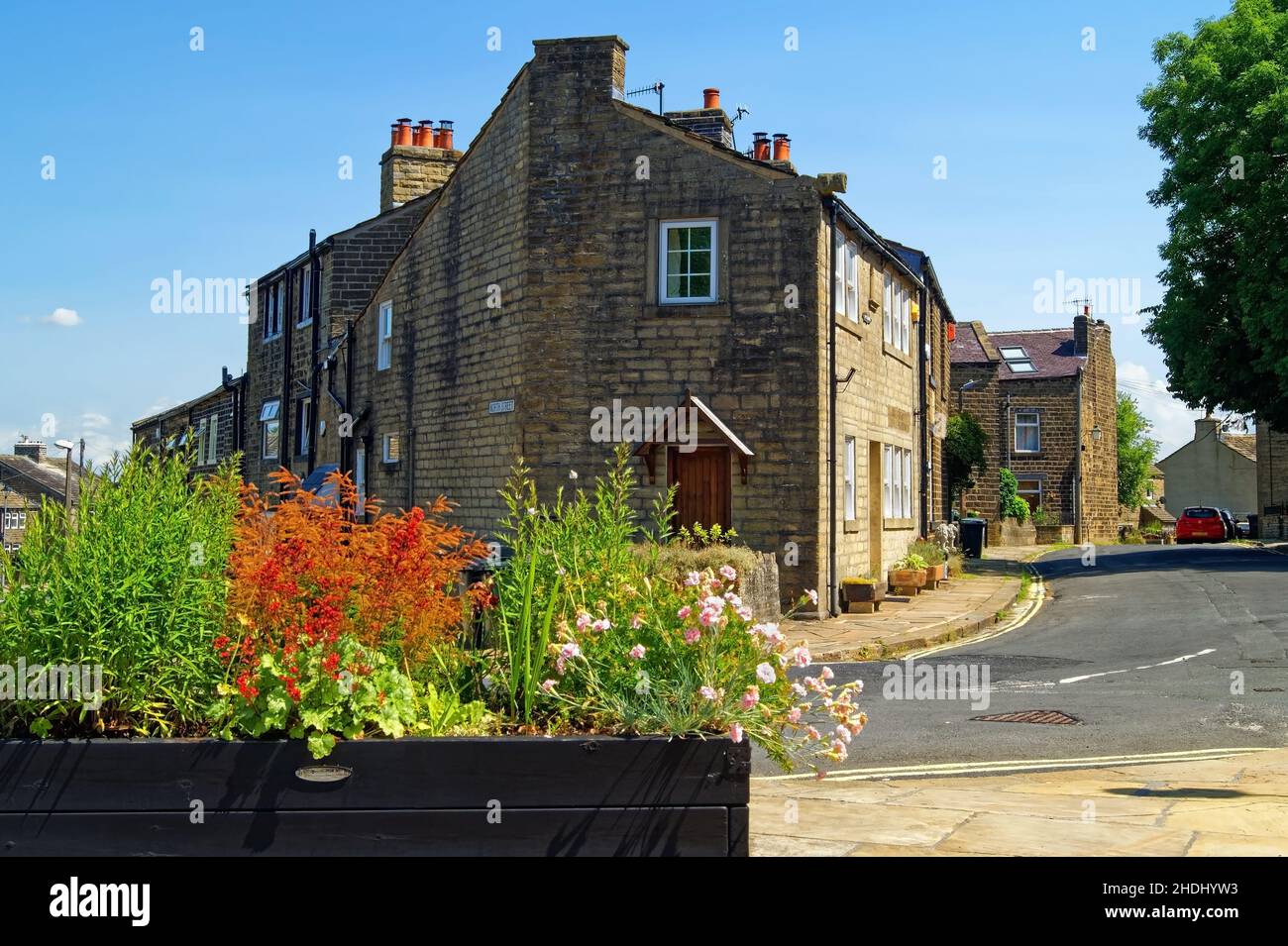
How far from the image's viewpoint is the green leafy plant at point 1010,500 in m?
46.2

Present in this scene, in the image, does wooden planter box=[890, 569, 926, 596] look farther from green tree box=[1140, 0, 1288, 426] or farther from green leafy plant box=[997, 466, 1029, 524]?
green leafy plant box=[997, 466, 1029, 524]

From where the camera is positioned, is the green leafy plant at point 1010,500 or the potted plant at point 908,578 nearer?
the potted plant at point 908,578

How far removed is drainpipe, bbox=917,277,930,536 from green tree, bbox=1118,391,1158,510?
44804 mm

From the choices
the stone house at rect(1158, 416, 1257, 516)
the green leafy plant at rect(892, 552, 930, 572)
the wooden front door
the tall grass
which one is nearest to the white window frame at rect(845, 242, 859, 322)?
the wooden front door

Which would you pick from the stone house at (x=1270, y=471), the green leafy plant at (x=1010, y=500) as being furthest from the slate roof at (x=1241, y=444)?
the green leafy plant at (x=1010, y=500)

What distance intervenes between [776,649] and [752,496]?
1295 cm

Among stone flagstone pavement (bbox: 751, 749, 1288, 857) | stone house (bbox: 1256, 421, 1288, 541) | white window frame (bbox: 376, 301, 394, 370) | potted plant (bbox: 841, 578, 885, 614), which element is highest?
white window frame (bbox: 376, 301, 394, 370)

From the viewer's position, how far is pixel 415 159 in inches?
1103

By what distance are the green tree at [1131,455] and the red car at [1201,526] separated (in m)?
17.9

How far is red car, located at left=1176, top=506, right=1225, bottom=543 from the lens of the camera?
48.6m

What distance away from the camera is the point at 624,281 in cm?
1783

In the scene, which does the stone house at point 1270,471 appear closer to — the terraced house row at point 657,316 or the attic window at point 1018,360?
the attic window at point 1018,360

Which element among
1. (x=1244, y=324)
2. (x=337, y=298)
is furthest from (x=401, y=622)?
(x=1244, y=324)

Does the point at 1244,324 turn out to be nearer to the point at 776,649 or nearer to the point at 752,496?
the point at 752,496
